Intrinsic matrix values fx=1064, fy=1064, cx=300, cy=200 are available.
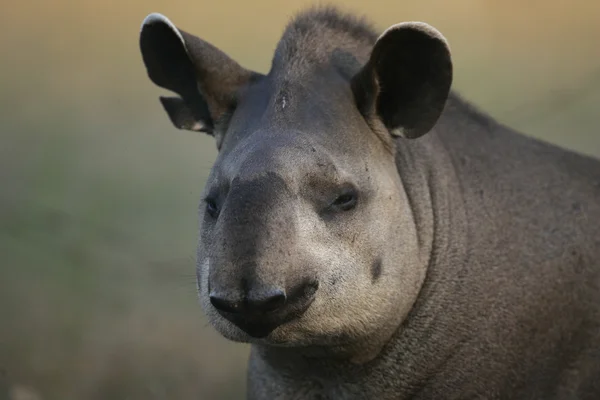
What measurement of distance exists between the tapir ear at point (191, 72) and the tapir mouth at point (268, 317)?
1.31 m

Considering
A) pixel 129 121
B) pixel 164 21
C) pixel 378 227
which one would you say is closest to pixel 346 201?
pixel 378 227

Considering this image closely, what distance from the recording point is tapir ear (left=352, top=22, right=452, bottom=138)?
488 centimetres

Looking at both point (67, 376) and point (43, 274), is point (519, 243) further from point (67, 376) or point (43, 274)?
point (43, 274)

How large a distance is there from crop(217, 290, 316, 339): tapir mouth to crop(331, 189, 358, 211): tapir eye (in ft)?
1.43

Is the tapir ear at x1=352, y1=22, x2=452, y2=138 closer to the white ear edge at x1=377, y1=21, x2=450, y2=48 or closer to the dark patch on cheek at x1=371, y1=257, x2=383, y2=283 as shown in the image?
the white ear edge at x1=377, y1=21, x2=450, y2=48

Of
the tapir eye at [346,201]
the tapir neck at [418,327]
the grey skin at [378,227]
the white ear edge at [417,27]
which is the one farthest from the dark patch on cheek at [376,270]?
the white ear edge at [417,27]

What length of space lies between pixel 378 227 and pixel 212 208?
2.43ft

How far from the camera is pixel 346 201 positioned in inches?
182

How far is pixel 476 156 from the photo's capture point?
5613 millimetres

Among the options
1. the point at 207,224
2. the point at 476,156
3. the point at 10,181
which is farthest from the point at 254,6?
the point at 207,224

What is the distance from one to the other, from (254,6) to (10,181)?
287 cm

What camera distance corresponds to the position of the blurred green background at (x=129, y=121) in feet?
31.2

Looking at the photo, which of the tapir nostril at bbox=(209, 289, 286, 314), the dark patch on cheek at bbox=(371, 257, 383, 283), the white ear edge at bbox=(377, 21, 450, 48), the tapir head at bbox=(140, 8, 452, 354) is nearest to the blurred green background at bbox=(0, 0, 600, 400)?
the tapir head at bbox=(140, 8, 452, 354)

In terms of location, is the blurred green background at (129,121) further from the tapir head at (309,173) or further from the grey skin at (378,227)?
the tapir head at (309,173)
